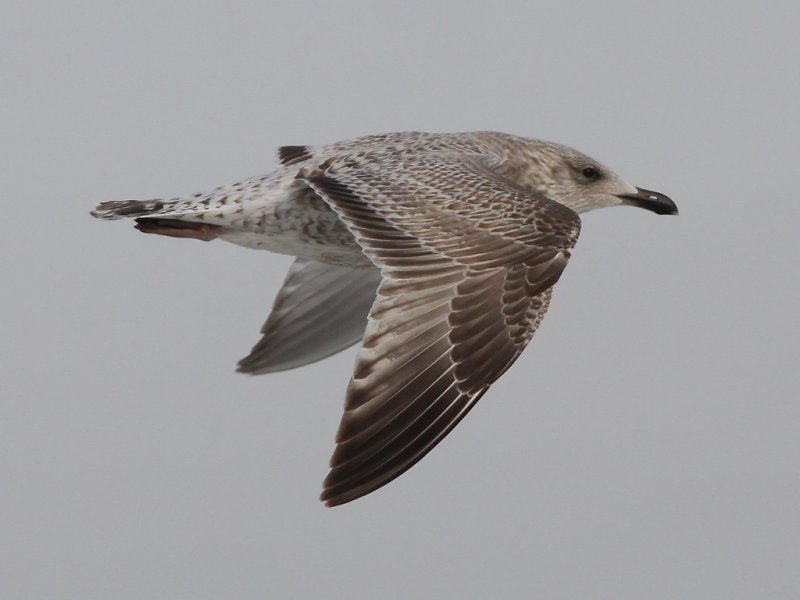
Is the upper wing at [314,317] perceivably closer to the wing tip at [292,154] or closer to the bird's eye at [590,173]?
the wing tip at [292,154]

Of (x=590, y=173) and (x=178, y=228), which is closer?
(x=178, y=228)

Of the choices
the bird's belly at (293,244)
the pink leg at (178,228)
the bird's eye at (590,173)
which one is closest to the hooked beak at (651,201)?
the bird's eye at (590,173)

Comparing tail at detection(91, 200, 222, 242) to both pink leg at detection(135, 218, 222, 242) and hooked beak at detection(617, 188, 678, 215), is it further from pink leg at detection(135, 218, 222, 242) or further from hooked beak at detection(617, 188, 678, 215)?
hooked beak at detection(617, 188, 678, 215)

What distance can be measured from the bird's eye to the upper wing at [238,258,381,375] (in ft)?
4.63

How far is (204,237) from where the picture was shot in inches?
390

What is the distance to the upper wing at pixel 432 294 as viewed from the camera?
7938 mm

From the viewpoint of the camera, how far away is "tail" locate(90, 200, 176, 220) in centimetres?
984

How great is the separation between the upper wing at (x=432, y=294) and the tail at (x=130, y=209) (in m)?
1.00

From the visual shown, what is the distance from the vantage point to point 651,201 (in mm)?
11000

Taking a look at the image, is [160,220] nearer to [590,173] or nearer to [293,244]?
[293,244]

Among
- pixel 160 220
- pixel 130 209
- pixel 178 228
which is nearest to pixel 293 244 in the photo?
pixel 178 228

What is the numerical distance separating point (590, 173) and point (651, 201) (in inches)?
17.2

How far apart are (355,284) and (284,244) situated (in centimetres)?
138

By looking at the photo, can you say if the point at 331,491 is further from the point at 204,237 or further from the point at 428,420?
the point at 204,237
